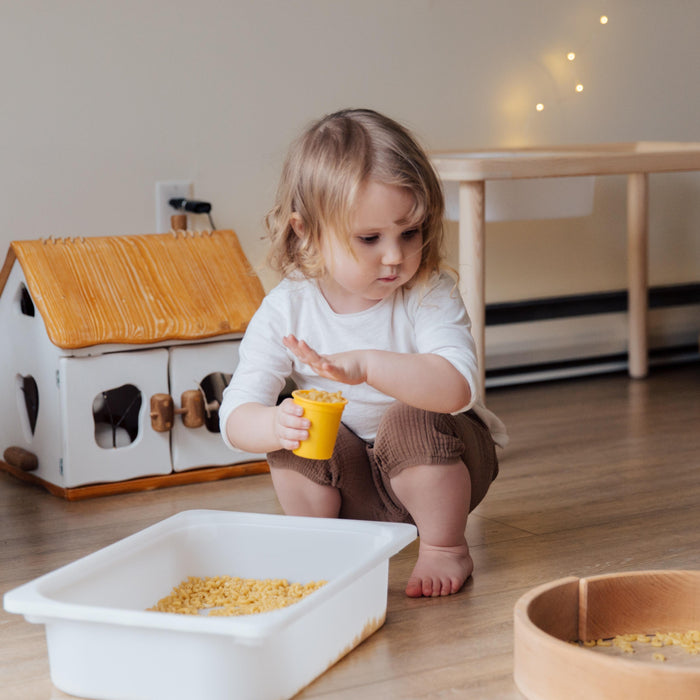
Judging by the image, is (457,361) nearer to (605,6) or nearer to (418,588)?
(418,588)

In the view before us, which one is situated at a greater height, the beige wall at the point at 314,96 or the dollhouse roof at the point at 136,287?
the beige wall at the point at 314,96

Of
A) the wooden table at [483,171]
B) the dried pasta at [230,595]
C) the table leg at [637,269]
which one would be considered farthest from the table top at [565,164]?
the dried pasta at [230,595]

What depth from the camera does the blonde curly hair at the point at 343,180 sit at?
1.17m

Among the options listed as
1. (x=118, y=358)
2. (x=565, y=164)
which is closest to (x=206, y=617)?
(x=118, y=358)

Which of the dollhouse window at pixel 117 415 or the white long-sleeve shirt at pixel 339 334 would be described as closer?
the white long-sleeve shirt at pixel 339 334

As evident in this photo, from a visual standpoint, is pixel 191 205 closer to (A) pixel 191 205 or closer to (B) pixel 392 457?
(A) pixel 191 205

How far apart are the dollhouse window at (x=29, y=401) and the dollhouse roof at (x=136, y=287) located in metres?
0.17

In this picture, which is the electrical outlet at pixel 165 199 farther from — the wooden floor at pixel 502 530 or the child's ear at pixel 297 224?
the child's ear at pixel 297 224

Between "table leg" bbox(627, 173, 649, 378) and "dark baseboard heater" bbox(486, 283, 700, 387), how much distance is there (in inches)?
4.0

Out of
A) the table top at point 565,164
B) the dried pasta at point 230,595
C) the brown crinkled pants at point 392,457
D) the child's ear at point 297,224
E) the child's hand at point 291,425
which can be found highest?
the table top at point 565,164

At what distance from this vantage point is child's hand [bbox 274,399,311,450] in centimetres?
108

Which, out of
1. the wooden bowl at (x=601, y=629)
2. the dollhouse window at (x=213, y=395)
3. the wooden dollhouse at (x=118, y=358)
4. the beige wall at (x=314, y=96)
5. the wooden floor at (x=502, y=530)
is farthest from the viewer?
the beige wall at (x=314, y=96)

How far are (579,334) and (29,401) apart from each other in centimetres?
141

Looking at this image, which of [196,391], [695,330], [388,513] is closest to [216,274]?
[196,391]
